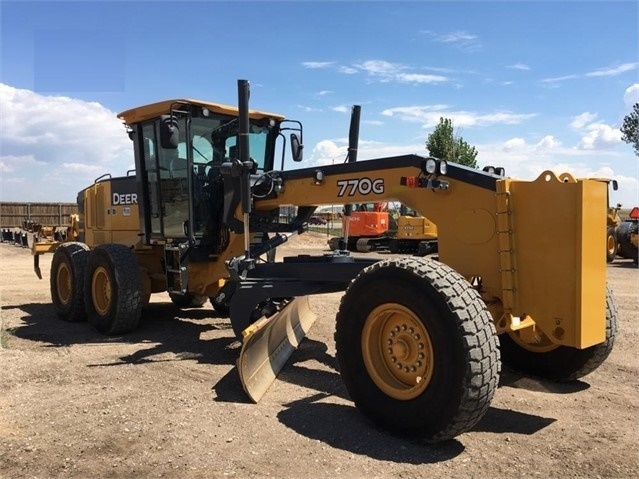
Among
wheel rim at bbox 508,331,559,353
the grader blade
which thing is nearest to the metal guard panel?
wheel rim at bbox 508,331,559,353

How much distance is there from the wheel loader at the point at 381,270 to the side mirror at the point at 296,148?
0.02m

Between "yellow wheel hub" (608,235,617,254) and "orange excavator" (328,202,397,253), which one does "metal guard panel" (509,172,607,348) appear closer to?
"yellow wheel hub" (608,235,617,254)

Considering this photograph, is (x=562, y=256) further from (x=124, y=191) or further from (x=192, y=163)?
(x=124, y=191)

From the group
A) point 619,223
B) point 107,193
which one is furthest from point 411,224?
point 107,193

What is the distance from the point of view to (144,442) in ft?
13.2

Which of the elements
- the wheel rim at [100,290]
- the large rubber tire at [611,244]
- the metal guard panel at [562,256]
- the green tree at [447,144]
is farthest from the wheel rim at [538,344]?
the green tree at [447,144]

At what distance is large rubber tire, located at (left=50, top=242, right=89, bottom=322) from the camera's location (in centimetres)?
862

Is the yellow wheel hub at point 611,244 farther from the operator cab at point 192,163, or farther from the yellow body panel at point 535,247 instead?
the yellow body panel at point 535,247

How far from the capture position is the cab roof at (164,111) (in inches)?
286

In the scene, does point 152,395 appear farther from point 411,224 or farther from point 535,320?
point 411,224

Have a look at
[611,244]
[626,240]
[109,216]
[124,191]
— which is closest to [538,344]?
[124,191]

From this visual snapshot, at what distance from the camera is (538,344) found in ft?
A: 17.1

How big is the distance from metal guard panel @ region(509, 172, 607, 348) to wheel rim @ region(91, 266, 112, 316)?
5.79m

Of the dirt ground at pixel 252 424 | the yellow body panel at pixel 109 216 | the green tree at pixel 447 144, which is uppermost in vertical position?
the green tree at pixel 447 144
